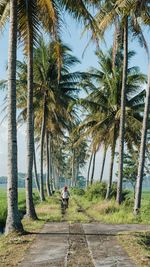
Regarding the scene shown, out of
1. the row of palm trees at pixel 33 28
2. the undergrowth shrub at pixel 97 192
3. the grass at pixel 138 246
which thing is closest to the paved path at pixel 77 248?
the grass at pixel 138 246

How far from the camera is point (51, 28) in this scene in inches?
679

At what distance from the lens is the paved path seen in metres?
10.2

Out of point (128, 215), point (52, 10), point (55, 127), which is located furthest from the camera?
point (55, 127)

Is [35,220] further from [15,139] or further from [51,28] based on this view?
[51,28]

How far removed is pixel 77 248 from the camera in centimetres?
1200

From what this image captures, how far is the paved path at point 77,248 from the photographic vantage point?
33.3ft

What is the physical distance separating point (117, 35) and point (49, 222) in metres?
10.4

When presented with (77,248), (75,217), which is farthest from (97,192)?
(77,248)

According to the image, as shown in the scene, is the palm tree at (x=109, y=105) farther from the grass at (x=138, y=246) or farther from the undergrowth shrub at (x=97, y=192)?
the grass at (x=138, y=246)

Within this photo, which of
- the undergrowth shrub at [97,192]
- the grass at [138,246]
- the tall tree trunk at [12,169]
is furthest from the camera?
the undergrowth shrub at [97,192]

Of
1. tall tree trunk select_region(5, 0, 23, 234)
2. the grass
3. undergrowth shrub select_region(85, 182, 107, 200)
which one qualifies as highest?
tall tree trunk select_region(5, 0, 23, 234)

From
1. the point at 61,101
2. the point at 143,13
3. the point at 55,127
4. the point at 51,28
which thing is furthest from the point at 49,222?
the point at 55,127

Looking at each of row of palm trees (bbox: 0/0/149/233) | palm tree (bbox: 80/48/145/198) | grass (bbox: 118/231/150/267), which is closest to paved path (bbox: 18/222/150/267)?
grass (bbox: 118/231/150/267)

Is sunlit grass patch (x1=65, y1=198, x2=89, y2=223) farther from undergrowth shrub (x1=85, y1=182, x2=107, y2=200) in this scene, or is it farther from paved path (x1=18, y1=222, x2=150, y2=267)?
undergrowth shrub (x1=85, y1=182, x2=107, y2=200)
